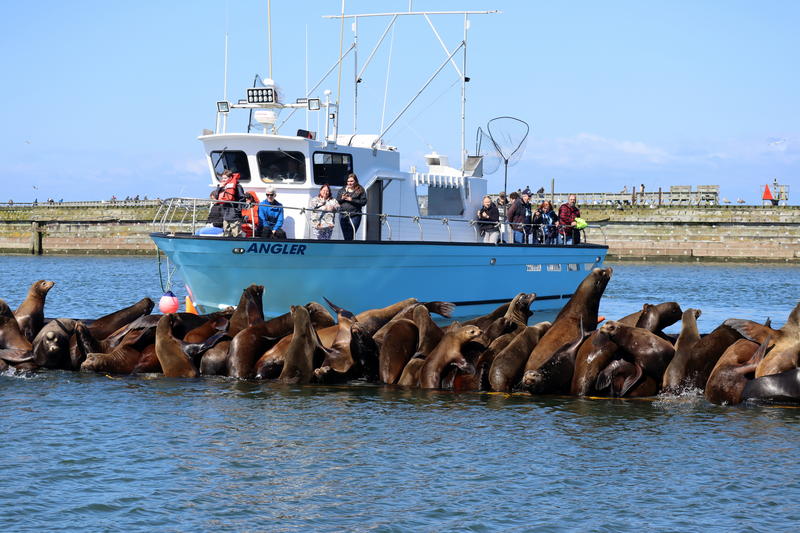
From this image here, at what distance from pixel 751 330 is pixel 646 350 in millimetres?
1424

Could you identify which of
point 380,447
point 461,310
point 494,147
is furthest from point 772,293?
point 380,447

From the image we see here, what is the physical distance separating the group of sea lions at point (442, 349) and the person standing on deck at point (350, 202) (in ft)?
14.9

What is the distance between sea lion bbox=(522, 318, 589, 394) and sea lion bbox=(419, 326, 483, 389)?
990mm

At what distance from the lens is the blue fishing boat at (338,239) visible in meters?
19.5

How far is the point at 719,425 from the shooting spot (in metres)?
11.3

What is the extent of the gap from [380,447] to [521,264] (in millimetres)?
15870

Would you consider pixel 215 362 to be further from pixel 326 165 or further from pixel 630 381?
pixel 326 165

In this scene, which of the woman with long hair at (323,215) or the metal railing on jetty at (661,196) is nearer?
the woman with long hair at (323,215)

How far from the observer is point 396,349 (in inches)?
560

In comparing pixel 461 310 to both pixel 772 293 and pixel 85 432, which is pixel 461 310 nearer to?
pixel 85 432

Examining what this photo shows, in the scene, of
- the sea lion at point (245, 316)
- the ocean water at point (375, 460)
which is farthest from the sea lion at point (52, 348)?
the sea lion at point (245, 316)

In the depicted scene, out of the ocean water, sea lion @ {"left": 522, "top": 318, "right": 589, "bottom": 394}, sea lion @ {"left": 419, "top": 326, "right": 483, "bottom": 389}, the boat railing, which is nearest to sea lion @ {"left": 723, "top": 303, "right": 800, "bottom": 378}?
the ocean water

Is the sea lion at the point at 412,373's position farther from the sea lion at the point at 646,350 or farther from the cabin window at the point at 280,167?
the cabin window at the point at 280,167

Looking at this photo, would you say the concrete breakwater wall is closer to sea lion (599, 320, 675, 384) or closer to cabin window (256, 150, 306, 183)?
cabin window (256, 150, 306, 183)
